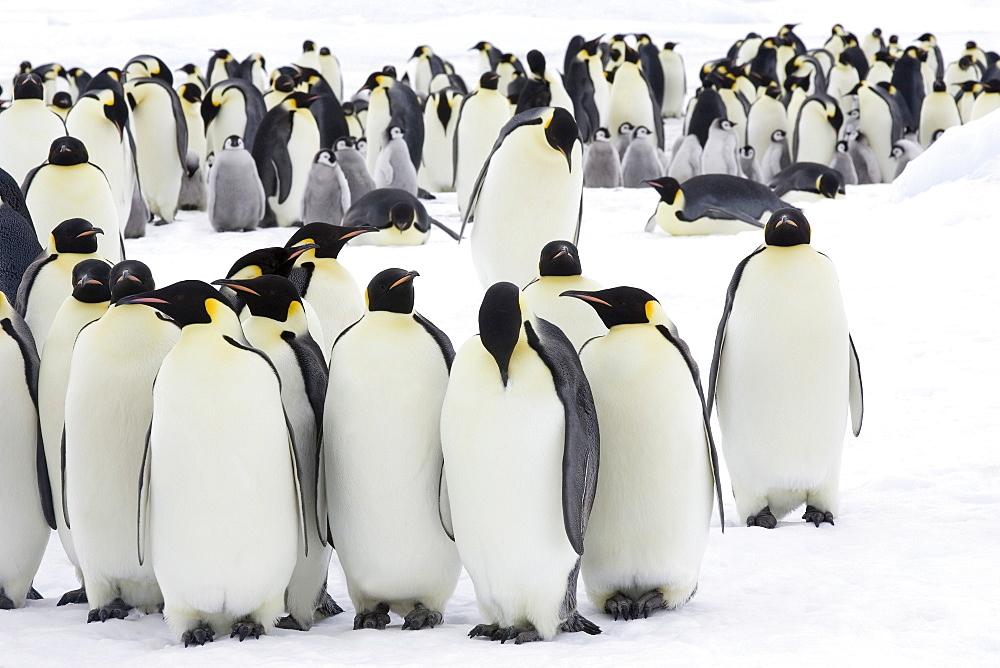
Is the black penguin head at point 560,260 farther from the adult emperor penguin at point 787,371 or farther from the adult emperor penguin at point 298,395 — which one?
the adult emperor penguin at point 298,395

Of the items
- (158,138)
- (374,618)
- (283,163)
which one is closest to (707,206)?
(283,163)

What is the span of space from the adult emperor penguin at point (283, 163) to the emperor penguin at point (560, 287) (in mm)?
5764

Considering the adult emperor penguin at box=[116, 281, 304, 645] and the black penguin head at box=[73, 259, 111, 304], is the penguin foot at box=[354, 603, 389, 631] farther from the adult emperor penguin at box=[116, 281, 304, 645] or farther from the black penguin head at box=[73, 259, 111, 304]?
the black penguin head at box=[73, 259, 111, 304]

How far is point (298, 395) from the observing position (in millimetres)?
2822

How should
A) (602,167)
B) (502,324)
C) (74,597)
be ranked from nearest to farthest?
(502,324) → (74,597) → (602,167)

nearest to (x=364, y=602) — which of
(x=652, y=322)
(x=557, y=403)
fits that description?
(x=557, y=403)

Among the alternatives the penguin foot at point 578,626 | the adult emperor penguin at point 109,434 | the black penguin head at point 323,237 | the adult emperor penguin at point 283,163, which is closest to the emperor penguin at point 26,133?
the adult emperor penguin at point 283,163

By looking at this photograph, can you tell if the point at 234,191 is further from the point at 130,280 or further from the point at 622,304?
the point at 622,304

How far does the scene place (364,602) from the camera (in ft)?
9.28

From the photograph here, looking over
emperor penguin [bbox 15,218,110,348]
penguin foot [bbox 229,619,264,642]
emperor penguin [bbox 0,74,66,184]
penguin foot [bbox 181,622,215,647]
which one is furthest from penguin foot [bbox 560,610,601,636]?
emperor penguin [bbox 0,74,66,184]

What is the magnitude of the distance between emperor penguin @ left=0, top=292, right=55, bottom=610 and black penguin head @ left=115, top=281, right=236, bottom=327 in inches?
21.3

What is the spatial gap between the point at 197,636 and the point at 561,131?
305 cm

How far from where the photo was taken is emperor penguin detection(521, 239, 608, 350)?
323 centimetres

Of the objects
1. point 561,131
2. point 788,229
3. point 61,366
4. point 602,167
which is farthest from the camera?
point 602,167
